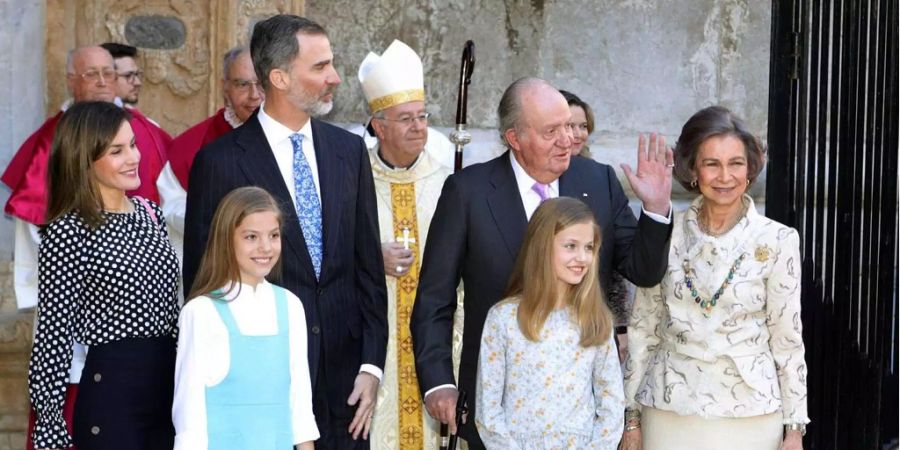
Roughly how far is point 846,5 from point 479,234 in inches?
70.9

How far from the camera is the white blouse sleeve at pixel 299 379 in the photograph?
4.48 meters

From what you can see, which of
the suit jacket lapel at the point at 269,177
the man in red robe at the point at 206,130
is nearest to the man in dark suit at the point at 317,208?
the suit jacket lapel at the point at 269,177

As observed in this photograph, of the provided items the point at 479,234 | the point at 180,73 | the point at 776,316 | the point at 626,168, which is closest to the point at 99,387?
the point at 479,234

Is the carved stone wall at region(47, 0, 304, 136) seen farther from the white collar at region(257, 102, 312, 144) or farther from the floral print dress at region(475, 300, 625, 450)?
the floral print dress at region(475, 300, 625, 450)

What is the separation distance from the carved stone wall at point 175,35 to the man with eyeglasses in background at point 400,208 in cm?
129

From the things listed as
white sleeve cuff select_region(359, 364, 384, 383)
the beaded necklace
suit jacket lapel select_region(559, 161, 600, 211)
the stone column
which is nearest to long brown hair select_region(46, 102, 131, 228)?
white sleeve cuff select_region(359, 364, 384, 383)

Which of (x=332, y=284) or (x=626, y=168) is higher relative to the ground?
(x=626, y=168)

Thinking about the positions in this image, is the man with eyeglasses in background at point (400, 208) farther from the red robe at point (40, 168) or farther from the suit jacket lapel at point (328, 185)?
the red robe at point (40, 168)

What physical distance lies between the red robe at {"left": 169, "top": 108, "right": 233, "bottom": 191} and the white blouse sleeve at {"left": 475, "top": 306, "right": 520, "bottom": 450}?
A: 2.13 metres

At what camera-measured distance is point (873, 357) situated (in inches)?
229

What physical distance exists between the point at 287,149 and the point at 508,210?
26.6 inches

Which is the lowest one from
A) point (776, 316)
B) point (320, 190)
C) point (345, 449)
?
point (345, 449)

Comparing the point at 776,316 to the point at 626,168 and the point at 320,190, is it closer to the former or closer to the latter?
the point at 626,168

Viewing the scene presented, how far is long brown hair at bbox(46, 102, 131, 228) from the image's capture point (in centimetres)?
453
